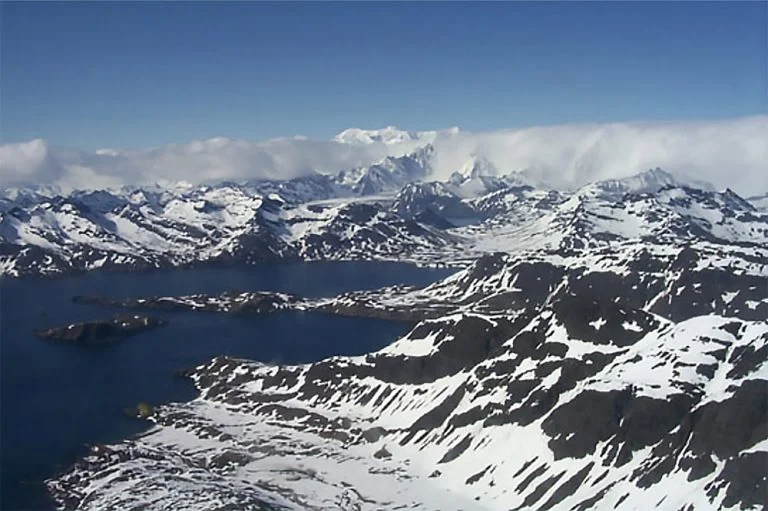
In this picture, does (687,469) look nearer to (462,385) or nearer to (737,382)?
(737,382)

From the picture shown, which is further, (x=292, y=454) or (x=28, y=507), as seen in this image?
(x=292, y=454)

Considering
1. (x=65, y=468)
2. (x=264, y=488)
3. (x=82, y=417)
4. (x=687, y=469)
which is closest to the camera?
(x=687, y=469)

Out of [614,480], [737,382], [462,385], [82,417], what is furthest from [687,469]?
[82,417]

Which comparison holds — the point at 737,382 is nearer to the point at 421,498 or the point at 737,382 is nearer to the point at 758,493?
the point at 758,493

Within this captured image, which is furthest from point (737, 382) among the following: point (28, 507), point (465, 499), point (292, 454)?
point (28, 507)

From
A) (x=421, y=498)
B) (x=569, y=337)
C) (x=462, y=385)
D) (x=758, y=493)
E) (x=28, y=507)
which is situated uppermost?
(x=569, y=337)

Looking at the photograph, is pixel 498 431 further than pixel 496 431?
No

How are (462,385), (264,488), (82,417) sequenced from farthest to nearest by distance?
1. (82,417)
2. (462,385)
3. (264,488)

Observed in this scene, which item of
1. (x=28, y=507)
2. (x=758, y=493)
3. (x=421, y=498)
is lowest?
(x=28, y=507)

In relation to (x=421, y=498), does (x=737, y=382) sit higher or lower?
higher

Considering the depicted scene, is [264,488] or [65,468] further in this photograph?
[65,468]
